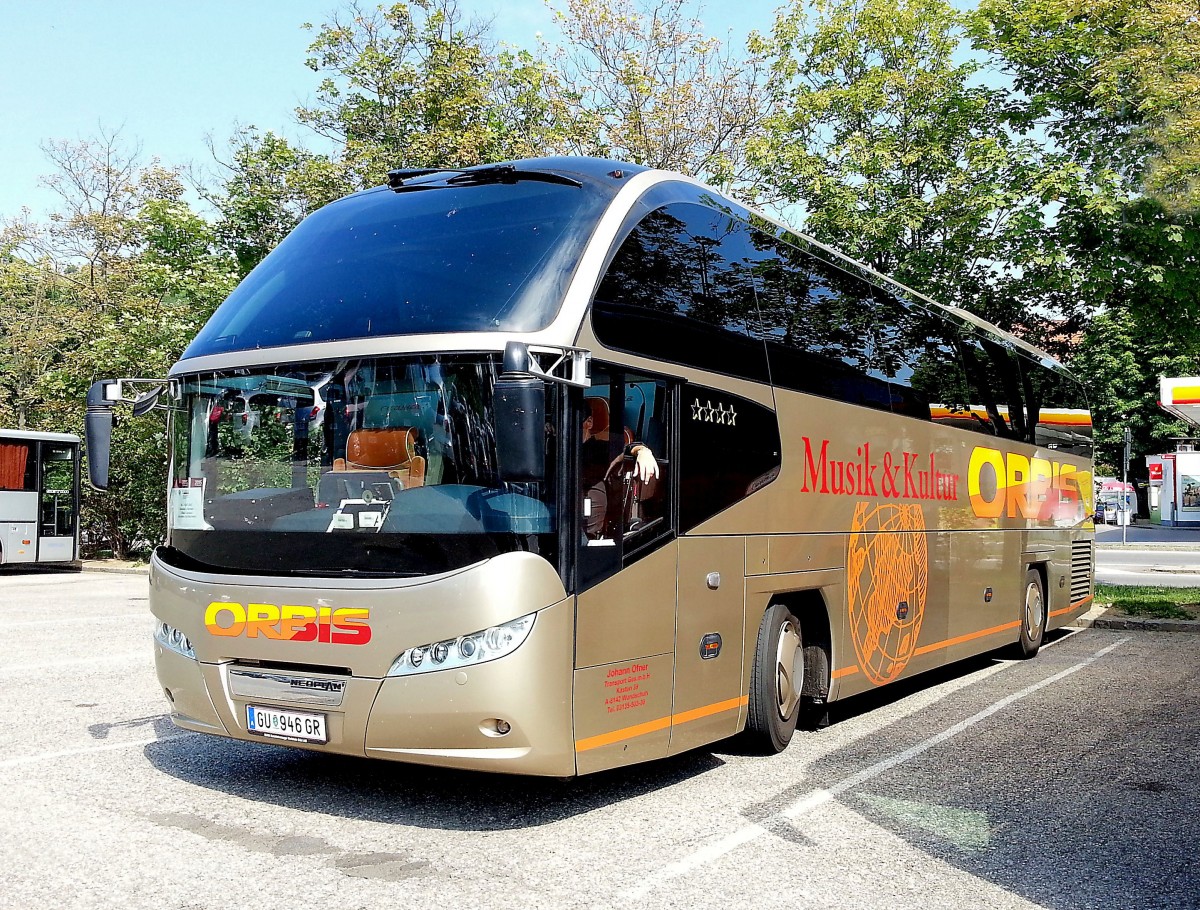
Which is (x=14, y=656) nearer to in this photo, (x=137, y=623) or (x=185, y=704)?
(x=137, y=623)

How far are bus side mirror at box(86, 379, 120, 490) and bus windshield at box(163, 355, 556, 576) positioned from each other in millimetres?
679

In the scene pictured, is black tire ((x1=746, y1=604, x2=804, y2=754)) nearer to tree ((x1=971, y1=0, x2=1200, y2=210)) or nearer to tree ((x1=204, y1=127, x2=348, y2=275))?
tree ((x1=971, y1=0, x2=1200, y2=210))

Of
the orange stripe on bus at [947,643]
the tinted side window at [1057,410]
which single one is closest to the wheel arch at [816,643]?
the orange stripe on bus at [947,643]

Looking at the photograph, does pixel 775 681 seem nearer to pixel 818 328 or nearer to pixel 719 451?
pixel 719 451

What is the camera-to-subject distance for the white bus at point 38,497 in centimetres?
2477

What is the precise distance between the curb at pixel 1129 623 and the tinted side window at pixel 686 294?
1075 cm

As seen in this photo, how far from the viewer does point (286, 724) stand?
5.86 meters

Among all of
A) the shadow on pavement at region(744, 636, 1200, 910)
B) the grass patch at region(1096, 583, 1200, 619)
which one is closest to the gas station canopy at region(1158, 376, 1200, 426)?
the grass patch at region(1096, 583, 1200, 619)

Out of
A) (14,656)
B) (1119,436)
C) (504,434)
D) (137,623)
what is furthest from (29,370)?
(1119,436)

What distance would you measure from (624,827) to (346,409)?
2.49 metres

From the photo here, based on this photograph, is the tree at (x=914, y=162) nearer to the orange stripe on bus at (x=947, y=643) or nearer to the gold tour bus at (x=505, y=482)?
the orange stripe on bus at (x=947, y=643)

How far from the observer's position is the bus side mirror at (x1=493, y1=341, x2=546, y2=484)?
5.21 meters

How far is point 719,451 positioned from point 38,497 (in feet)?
73.0

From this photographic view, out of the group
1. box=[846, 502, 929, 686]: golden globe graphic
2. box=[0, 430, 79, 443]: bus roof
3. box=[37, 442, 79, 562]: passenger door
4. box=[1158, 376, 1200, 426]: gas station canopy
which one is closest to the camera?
box=[846, 502, 929, 686]: golden globe graphic
